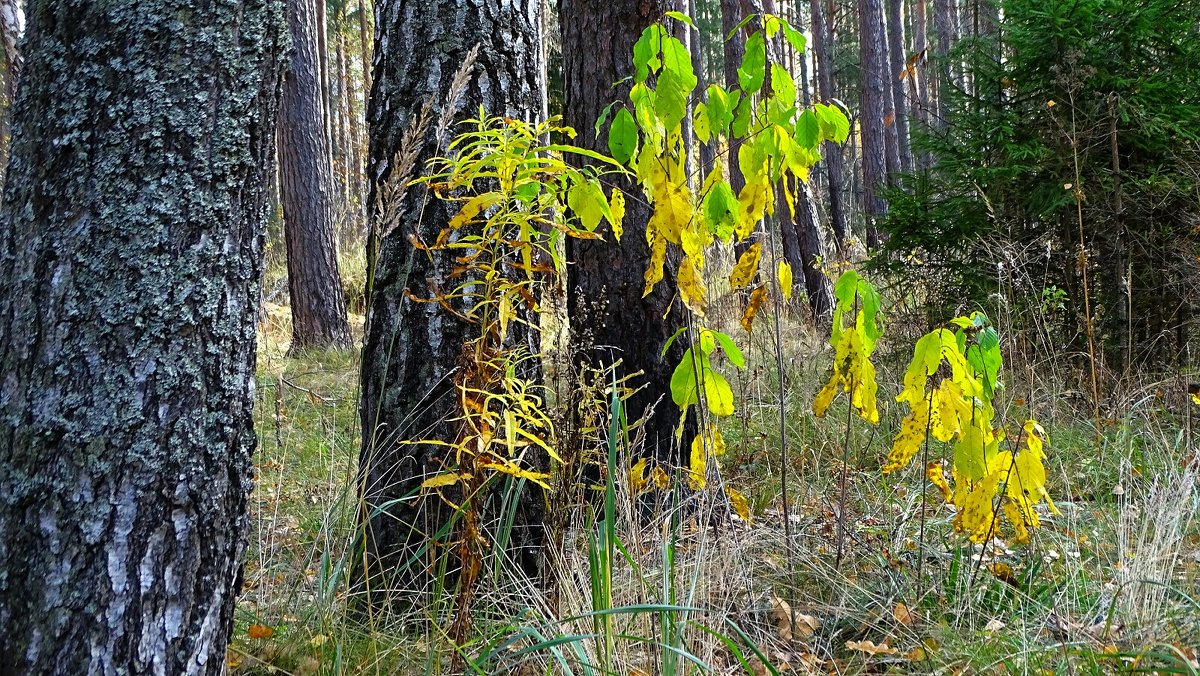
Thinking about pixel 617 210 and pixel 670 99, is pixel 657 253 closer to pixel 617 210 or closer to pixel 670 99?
pixel 617 210

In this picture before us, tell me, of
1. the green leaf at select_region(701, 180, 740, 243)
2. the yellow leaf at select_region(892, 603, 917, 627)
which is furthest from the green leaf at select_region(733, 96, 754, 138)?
the yellow leaf at select_region(892, 603, 917, 627)

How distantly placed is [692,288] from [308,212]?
5.50 metres

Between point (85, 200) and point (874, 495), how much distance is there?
2828 millimetres

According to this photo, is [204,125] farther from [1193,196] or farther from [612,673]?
[1193,196]

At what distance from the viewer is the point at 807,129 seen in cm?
184

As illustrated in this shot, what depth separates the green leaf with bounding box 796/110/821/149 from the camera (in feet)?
6.04

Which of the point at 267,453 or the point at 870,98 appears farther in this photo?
the point at 870,98

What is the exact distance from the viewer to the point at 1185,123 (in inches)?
177

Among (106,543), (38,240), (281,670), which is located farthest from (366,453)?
(38,240)

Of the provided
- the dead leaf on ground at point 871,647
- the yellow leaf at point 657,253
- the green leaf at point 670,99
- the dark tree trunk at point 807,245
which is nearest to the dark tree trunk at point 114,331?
the green leaf at point 670,99

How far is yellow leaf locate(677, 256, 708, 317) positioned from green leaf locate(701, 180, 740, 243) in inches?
5.8

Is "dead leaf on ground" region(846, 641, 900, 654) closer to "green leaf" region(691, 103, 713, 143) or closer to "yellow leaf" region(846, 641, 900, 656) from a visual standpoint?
"yellow leaf" region(846, 641, 900, 656)

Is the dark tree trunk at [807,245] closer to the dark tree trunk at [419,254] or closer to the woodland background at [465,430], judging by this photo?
the woodland background at [465,430]

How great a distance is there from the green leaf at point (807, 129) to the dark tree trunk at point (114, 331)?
1167 millimetres
